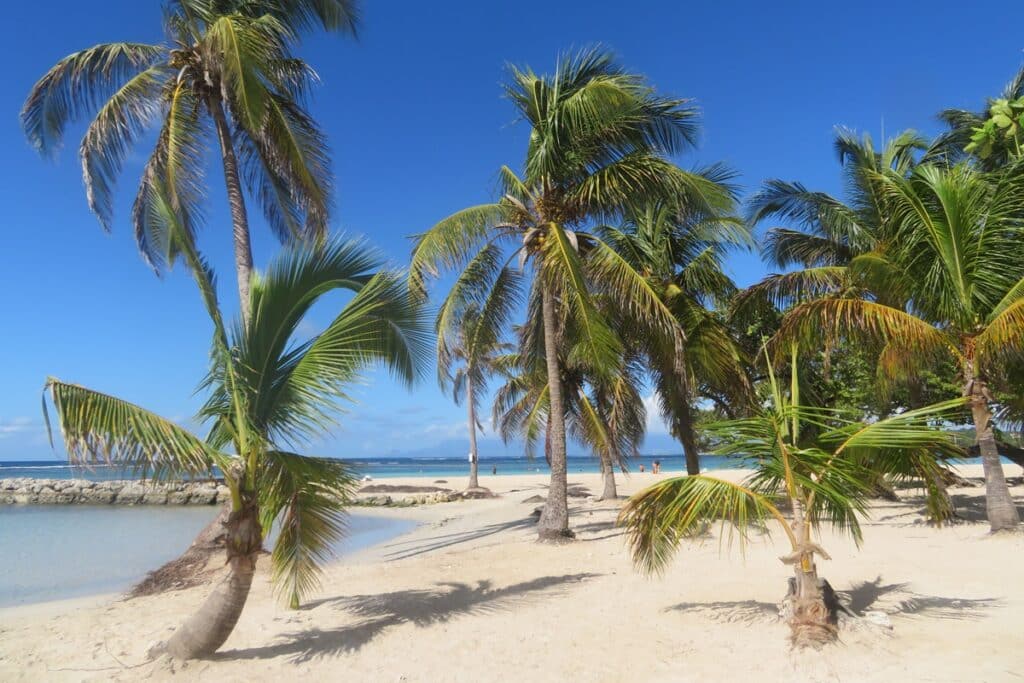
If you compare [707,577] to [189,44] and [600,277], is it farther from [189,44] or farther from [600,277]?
[189,44]

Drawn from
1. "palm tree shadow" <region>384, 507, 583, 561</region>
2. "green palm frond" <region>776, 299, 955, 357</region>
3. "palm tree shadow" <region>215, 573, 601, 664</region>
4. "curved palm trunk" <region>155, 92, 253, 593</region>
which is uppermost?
"curved palm trunk" <region>155, 92, 253, 593</region>

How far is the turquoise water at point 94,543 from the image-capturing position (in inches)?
388

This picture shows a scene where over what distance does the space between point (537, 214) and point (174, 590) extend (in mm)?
7886

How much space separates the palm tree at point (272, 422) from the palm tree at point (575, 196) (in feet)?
12.9

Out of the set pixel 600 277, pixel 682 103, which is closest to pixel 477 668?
pixel 600 277

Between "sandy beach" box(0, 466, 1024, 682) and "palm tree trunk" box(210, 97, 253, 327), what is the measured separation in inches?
173

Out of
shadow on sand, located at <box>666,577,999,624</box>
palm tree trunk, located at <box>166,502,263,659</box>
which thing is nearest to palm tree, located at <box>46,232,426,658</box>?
palm tree trunk, located at <box>166,502,263,659</box>

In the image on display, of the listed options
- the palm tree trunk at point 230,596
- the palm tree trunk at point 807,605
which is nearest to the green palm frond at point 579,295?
the palm tree trunk at point 807,605

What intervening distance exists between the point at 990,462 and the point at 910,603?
15.3ft

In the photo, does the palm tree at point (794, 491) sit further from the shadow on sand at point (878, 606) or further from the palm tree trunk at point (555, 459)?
the palm tree trunk at point (555, 459)

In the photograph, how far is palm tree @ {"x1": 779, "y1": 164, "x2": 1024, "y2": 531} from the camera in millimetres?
8312

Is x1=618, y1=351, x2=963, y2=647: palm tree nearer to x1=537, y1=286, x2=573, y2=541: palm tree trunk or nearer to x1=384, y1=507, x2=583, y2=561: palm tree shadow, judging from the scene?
x1=537, y1=286, x2=573, y2=541: palm tree trunk

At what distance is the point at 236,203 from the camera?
368 inches

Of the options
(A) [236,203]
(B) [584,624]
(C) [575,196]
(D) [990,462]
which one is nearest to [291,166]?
(A) [236,203]
